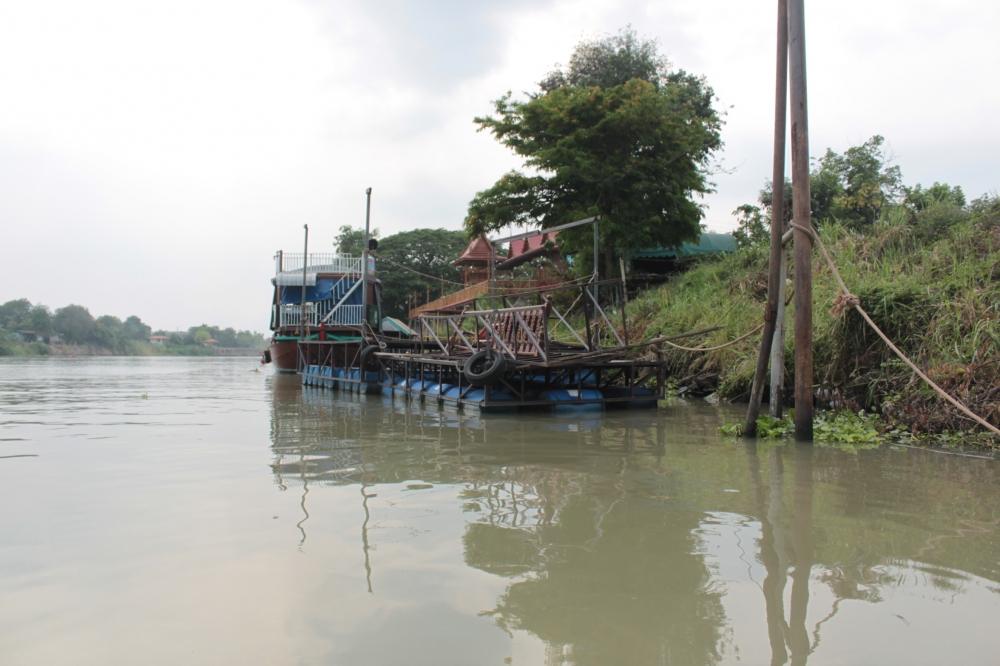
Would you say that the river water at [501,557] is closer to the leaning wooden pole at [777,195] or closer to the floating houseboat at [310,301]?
the leaning wooden pole at [777,195]

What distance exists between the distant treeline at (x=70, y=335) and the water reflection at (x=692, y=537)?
250 feet

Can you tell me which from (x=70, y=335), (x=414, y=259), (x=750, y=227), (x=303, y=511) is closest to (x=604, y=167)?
(x=750, y=227)

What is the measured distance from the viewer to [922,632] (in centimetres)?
281

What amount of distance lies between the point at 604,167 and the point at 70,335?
3107 inches

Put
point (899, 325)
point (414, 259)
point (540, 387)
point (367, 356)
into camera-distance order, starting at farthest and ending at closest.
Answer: point (414, 259)
point (367, 356)
point (540, 387)
point (899, 325)

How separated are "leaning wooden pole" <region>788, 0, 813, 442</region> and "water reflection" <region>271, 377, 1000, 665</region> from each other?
996 mm

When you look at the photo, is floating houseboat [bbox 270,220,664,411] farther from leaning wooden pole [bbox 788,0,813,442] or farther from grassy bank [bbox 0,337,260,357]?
grassy bank [bbox 0,337,260,357]

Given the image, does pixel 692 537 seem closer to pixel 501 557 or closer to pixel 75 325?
pixel 501 557

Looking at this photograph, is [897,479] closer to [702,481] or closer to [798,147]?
[702,481]

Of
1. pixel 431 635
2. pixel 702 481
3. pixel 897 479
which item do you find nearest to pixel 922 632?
pixel 431 635

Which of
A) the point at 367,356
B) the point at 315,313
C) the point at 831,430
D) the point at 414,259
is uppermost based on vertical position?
the point at 414,259

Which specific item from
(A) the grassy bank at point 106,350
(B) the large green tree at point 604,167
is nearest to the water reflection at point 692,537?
(B) the large green tree at point 604,167

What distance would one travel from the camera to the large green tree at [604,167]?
20.8 meters

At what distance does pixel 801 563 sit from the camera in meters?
3.65
